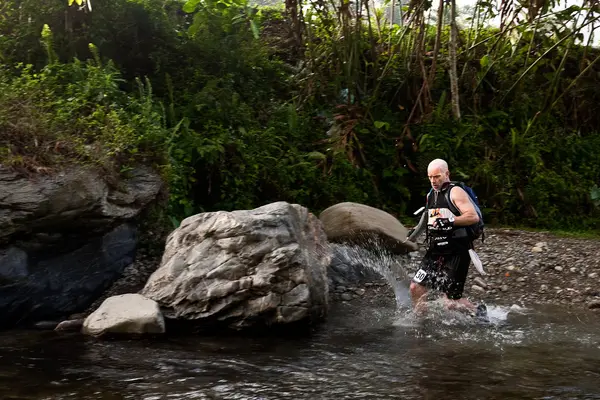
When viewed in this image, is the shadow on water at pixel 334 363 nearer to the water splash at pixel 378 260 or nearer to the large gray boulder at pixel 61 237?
the large gray boulder at pixel 61 237

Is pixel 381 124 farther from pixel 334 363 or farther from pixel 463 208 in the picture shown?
pixel 334 363

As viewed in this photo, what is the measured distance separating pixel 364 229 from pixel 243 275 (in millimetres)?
2512

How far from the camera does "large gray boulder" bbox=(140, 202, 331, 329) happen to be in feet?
20.6

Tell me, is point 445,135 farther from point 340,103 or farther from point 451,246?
point 451,246

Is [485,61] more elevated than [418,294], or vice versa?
[485,61]

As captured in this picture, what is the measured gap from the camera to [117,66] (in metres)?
10.6

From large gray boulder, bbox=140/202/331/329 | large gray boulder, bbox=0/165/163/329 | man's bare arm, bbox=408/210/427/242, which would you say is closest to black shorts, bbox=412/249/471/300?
man's bare arm, bbox=408/210/427/242

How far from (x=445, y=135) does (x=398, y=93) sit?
1344 mm

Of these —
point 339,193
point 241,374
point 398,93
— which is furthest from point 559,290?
point 398,93

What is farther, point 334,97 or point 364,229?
point 334,97

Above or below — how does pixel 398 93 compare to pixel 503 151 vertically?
above

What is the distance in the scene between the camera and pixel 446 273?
21.5 ft

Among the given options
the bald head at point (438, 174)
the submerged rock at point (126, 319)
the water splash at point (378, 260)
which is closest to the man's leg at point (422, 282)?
the bald head at point (438, 174)

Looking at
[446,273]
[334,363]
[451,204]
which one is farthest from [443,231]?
[334,363]
